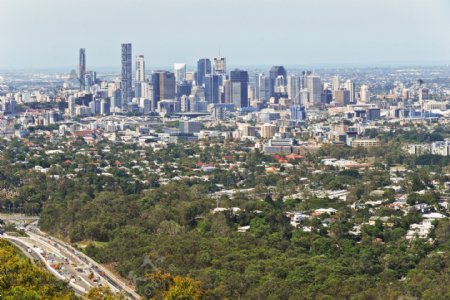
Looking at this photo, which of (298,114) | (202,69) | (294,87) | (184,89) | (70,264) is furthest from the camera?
(202,69)

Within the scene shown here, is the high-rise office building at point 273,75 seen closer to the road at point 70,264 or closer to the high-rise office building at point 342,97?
the high-rise office building at point 342,97

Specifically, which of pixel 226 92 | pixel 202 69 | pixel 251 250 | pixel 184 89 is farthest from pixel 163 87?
pixel 251 250

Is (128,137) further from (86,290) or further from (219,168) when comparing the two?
(86,290)

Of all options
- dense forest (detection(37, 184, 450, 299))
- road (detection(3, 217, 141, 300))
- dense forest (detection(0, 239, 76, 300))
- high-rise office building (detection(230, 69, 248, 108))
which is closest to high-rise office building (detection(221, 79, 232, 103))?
high-rise office building (detection(230, 69, 248, 108))

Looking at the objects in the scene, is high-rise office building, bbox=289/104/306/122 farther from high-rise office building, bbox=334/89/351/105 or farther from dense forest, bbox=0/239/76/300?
dense forest, bbox=0/239/76/300

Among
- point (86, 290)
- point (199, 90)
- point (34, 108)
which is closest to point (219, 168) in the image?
point (86, 290)

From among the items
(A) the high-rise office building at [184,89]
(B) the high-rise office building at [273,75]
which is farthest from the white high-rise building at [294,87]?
(A) the high-rise office building at [184,89]

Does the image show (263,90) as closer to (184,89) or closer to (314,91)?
(314,91)
